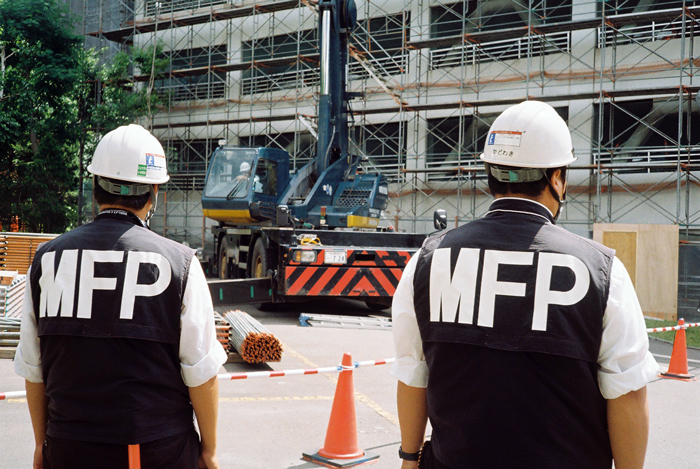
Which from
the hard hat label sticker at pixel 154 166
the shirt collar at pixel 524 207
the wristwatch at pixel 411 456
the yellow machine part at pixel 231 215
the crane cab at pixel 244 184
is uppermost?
the crane cab at pixel 244 184

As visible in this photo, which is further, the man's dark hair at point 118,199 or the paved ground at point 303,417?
the paved ground at point 303,417

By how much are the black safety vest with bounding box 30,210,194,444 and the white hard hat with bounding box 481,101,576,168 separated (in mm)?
1033

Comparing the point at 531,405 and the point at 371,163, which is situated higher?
the point at 371,163

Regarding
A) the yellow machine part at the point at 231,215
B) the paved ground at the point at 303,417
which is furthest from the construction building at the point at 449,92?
the paved ground at the point at 303,417

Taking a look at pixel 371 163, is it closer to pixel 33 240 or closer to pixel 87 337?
pixel 33 240

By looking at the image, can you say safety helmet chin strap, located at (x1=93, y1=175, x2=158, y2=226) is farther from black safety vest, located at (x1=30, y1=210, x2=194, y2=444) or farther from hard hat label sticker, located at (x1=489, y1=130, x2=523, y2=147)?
hard hat label sticker, located at (x1=489, y1=130, x2=523, y2=147)

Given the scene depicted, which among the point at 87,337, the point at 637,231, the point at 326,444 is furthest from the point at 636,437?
the point at 637,231

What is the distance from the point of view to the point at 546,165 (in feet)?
6.70

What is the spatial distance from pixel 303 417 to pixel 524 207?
4190 millimetres

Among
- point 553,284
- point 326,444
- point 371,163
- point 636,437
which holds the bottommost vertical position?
point 326,444

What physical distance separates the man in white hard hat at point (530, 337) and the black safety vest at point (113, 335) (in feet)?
2.61

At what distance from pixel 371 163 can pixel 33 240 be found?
35.0 feet

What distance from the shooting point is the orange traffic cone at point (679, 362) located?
25.6 feet

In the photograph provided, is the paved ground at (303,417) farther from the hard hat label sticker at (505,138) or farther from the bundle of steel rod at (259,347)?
the hard hat label sticker at (505,138)
